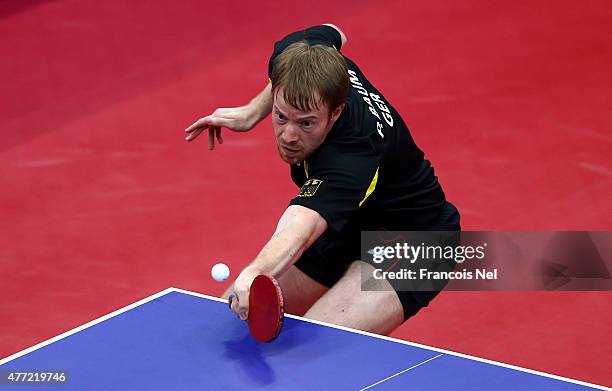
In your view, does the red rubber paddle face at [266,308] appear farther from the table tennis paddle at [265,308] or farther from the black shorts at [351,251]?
the black shorts at [351,251]

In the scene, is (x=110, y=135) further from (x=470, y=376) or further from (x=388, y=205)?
(x=470, y=376)

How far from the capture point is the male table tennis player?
12.7 ft

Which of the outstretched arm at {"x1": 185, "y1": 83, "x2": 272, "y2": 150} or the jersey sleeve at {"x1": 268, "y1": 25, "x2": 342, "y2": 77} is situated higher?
the jersey sleeve at {"x1": 268, "y1": 25, "x2": 342, "y2": 77}

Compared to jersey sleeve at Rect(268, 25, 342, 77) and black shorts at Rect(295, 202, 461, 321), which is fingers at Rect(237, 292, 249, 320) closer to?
black shorts at Rect(295, 202, 461, 321)

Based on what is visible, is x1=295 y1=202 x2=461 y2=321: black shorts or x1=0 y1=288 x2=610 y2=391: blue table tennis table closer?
x1=0 y1=288 x2=610 y2=391: blue table tennis table

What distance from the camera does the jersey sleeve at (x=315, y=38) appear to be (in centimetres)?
→ 453

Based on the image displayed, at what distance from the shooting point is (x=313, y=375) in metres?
3.61

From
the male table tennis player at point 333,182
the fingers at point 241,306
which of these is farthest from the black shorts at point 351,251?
the fingers at point 241,306

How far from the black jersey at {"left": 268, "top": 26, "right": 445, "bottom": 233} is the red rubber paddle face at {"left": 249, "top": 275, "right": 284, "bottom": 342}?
0.38 metres

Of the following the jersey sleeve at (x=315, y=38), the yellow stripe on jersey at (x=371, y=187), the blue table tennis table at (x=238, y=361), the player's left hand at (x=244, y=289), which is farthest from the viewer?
the jersey sleeve at (x=315, y=38)

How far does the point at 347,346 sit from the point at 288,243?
0.37 meters

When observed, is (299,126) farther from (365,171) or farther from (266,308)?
(266,308)

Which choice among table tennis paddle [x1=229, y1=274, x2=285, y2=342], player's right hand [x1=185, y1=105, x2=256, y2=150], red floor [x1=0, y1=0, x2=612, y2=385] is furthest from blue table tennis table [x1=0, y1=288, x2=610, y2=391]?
red floor [x1=0, y1=0, x2=612, y2=385]

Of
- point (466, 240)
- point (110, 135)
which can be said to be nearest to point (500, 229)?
point (466, 240)
